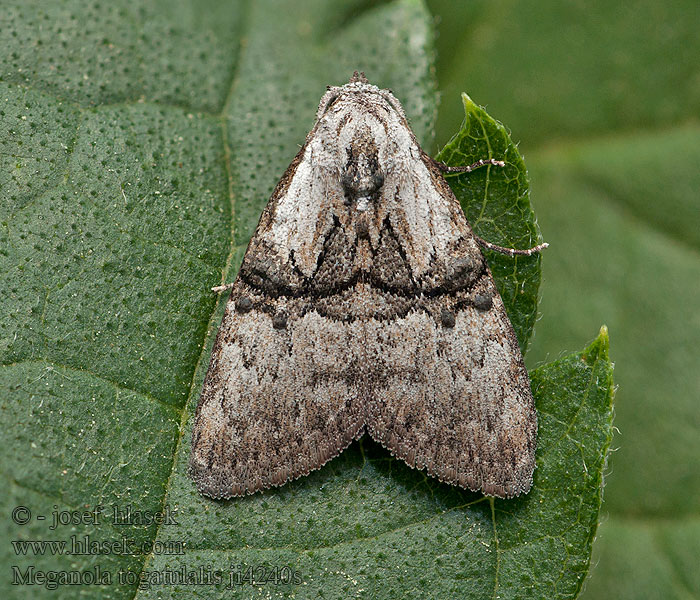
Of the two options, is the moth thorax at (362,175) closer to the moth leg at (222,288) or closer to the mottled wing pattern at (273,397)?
the mottled wing pattern at (273,397)

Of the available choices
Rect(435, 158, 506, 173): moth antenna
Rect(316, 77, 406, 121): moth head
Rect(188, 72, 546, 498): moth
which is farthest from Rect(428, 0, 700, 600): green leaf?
Rect(188, 72, 546, 498): moth

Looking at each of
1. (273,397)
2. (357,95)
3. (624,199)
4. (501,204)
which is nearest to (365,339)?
(273,397)

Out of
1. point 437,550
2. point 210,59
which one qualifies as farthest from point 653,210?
point 210,59

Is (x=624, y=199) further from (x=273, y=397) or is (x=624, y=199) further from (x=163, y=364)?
(x=163, y=364)

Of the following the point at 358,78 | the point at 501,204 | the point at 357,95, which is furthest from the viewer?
the point at 358,78

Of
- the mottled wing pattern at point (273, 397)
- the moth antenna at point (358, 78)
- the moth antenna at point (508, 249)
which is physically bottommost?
the mottled wing pattern at point (273, 397)

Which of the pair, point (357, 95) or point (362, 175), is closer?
point (362, 175)

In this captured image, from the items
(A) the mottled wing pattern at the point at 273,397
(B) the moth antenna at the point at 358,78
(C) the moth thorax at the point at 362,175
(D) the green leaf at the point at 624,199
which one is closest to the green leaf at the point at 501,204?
(C) the moth thorax at the point at 362,175
